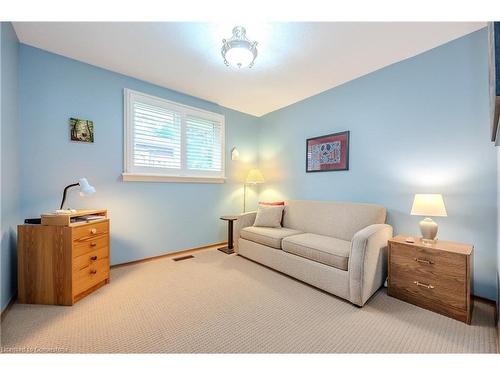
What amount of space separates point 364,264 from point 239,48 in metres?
2.15

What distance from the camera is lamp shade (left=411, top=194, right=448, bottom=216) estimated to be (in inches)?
69.2

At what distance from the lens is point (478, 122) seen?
1841 mm

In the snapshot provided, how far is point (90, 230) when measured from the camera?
6.33ft

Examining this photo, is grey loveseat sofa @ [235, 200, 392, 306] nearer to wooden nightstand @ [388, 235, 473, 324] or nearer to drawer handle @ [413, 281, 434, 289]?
wooden nightstand @ [388, 235, 473, 324]

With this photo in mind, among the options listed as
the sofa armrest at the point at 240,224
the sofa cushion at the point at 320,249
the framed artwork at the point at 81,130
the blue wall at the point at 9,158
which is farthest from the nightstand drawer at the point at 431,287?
the framed artwork at the point at 81,130

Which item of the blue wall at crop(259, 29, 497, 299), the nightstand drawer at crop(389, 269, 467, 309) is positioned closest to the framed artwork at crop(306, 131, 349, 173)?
the blue wall at crop(259, 29, 497, 299)

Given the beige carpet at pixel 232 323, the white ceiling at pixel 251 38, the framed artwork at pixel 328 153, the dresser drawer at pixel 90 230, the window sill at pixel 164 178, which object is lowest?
the beige carpet at pixel 232 323

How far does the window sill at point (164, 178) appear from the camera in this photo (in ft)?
8.71

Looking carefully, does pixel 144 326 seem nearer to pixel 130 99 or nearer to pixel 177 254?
pixel 177 254

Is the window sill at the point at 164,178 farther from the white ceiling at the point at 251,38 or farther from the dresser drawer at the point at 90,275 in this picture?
the white ceiling at the point at 251,38

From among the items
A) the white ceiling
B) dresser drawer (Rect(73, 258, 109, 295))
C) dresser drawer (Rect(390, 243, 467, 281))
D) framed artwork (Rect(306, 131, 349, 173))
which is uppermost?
the white ceiling

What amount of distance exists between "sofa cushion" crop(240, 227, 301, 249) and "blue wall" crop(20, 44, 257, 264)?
2.77ft

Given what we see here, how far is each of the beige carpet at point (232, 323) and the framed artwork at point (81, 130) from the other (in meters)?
1.67
